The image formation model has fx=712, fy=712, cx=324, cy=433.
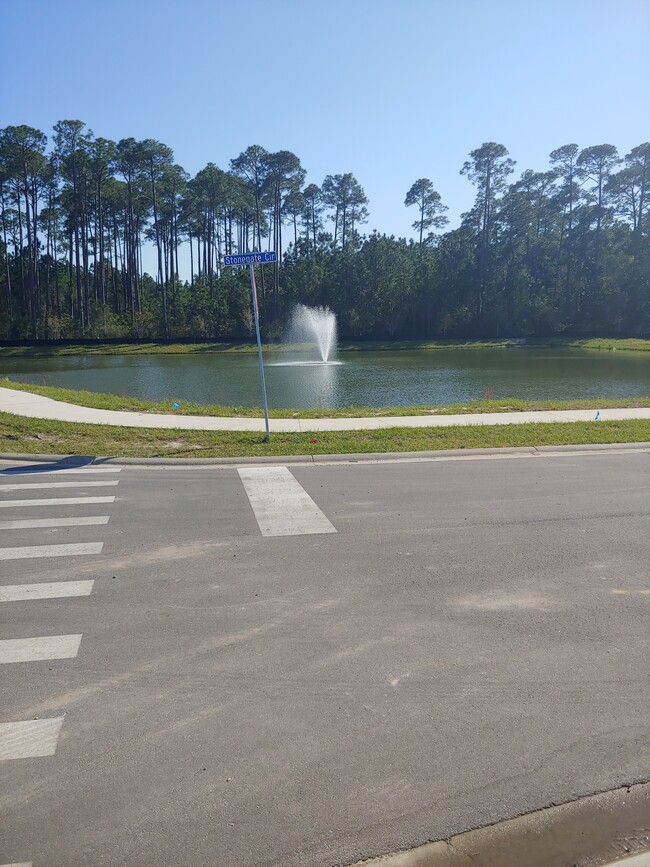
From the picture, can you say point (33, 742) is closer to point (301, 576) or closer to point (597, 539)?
point (301, 576)

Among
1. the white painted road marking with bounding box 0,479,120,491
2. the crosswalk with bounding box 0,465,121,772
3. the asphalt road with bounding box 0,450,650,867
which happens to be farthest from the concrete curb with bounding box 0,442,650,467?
the asphalt road with bounding box 0,450,650,867

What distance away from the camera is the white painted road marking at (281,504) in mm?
7266

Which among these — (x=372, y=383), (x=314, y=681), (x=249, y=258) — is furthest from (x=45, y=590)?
(x=372, y=383)

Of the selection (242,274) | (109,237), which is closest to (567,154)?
(242,274)

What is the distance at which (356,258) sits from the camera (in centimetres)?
8225

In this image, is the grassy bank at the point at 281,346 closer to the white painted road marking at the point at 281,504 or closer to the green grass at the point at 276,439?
the green grass at the point at 276,439

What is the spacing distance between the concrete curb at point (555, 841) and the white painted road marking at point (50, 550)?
14.1 ft

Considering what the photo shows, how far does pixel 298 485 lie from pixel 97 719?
5.62 meters

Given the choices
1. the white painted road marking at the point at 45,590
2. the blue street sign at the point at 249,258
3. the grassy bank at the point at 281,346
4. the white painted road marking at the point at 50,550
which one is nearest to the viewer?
the white painted road marking at the point at 45,590

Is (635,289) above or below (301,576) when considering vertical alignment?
above

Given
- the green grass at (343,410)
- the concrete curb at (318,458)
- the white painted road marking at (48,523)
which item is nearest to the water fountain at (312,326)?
the green grass at (343,410)

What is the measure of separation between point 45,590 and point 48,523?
6.54ft

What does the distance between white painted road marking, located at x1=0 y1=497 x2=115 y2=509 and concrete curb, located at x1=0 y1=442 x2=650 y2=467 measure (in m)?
2.27

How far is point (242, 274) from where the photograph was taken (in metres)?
83.5
